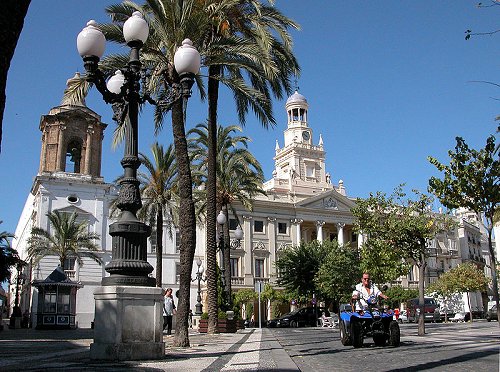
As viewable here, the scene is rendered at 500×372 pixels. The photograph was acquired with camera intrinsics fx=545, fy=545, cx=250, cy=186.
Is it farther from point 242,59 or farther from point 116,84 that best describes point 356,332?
point 242,59

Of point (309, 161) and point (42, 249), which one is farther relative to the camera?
point (309, 161)

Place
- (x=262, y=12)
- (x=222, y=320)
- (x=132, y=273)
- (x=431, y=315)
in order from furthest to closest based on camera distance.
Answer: (x=431, y=315), (x=222, y=320), (x=262, y=12), (x=132, y=273)

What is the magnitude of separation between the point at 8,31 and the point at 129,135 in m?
6.40

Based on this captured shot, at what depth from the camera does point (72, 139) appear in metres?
46.8

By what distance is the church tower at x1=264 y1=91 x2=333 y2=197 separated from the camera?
2490 inches

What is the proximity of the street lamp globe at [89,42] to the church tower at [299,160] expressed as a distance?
5241 cm

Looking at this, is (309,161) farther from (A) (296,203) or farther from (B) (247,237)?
(B) (247,237)

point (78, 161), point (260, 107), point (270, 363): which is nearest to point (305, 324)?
point (78, 161)

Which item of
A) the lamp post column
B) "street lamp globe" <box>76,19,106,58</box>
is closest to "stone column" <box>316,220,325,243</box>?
the lamp post column

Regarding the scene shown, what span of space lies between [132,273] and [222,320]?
48.6 ft

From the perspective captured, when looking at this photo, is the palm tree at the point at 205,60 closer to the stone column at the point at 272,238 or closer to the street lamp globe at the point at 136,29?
the street lamp globe at the point at 136,29

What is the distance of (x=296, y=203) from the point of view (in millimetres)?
59438

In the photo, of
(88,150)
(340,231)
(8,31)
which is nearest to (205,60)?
(8,31)

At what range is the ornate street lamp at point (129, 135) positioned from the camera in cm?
912
